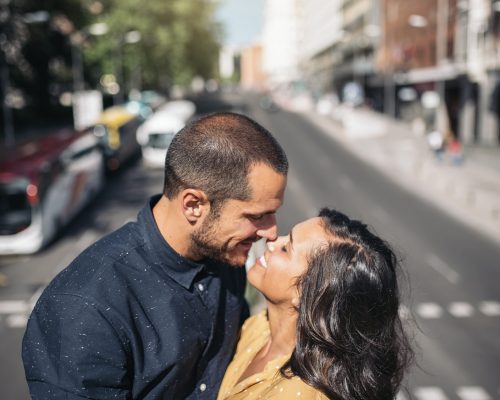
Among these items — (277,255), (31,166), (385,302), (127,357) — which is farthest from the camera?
(31,166)

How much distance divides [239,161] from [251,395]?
116 centimetres

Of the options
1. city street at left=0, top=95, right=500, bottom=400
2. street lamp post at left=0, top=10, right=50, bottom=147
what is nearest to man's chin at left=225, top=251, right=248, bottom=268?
city street at left=0, top=95, right=500, bottom=400

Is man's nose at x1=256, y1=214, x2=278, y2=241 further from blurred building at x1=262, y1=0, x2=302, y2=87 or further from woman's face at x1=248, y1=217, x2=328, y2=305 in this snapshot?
blurred building at x1=262, y1=0, x2=302, y2=87

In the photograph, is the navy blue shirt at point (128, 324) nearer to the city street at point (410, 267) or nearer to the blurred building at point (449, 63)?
the city street at point (410, 267)

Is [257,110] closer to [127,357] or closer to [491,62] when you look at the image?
[491,62]

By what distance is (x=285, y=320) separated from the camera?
3.18 m

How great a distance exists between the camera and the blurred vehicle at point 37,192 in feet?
54.1

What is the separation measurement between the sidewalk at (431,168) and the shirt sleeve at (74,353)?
55.5 feet

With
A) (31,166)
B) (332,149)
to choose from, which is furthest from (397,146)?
(31,166)

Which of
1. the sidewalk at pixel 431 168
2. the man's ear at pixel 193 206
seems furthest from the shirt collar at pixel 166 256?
Answer: the sidewalk at pixel 431 168

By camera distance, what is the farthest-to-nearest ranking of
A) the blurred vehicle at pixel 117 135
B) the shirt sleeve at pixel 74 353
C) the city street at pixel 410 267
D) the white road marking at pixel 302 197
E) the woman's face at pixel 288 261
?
the blurred vehicle at pixel 117 135, the white road marking at pixel 302 197, the city street at pixel 410 267, the woman's face at pixel 288 261, the shirt sleeve at pixel 74 353

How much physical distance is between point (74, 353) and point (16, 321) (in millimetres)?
10926

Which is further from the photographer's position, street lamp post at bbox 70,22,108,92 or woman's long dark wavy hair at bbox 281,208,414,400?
street lamp post at bbox 70,22,108,92

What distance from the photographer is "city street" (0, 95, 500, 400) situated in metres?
9.30
